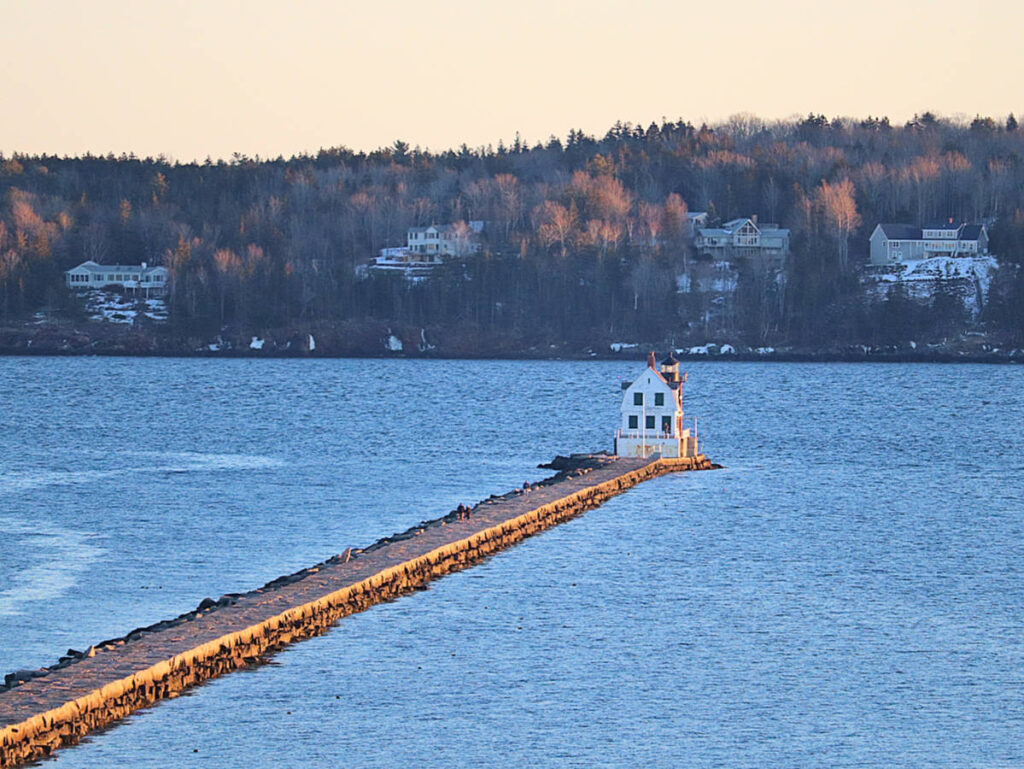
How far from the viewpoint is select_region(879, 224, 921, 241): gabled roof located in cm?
16325

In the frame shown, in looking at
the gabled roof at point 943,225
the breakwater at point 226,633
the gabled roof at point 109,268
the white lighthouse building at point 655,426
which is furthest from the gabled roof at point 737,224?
the breakwater at point 226,633

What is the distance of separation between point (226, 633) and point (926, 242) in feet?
481

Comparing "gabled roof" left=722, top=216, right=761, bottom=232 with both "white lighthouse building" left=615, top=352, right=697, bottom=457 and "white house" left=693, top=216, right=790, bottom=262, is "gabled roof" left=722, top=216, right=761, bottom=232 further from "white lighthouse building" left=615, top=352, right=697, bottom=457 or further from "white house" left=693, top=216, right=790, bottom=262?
"white lighthouse building" left=615, top=352, right=697, bottom=457

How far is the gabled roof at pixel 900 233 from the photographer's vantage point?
16325 centimetres

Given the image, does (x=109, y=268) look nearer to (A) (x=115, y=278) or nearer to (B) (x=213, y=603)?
(A) (x=115, y=278)

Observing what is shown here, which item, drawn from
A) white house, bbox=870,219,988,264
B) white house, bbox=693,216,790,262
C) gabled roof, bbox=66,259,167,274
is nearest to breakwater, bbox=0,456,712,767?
white house, bbox=870,219,988,264

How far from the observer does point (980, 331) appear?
149750 millimetres

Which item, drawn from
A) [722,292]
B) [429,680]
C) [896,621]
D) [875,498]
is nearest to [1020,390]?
[722,292]

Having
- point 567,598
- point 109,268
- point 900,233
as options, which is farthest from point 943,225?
point 567,598

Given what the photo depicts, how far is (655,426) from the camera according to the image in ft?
173

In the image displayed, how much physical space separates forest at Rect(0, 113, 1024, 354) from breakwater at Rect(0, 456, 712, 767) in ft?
389

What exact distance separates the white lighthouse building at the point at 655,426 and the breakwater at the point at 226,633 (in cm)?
1309

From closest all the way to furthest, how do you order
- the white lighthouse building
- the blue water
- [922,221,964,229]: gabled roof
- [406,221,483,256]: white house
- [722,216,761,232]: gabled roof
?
1. the blue water
2. the white lighthouse building
3. [922,221,964,229]: gabled roof
4. [406,221,483,256]: white house
5. [722,216,761,232]: gabled roof

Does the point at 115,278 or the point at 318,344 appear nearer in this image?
the point at 318,344
